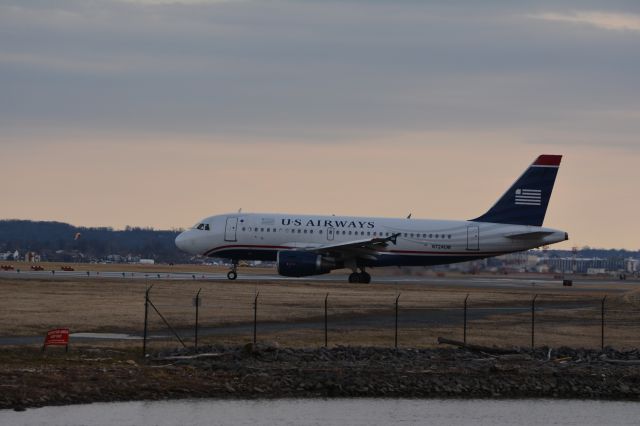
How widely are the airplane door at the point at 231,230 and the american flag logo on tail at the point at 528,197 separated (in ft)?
55.7

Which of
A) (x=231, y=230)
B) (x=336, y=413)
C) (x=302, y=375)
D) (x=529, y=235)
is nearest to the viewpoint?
(x=336, y=413)

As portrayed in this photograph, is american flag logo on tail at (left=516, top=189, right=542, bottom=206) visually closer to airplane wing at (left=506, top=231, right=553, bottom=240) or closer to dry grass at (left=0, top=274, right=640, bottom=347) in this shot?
airplane wing at (left=506, top=231, right=553, bottom=240)

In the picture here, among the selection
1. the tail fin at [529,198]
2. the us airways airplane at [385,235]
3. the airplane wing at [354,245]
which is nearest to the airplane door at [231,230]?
the us airways airplane at [385,235]

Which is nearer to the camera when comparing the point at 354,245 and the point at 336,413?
the point at 336,413

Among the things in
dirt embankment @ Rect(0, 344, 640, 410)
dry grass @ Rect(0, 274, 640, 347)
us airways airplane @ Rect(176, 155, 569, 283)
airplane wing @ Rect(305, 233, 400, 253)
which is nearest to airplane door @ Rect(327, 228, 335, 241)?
us airways airplane @ Rect(176, 155, 569, 283)

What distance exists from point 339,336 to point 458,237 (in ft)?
106

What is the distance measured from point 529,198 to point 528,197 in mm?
85

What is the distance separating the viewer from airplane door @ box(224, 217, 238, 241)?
244 feet

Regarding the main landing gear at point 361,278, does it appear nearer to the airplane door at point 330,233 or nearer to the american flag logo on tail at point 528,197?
the airplane door at point 330,233

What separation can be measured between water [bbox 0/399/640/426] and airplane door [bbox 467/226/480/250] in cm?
4051

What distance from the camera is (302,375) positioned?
3503 centimetres

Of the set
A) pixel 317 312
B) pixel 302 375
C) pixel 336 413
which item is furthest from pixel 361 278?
pixel 336 413

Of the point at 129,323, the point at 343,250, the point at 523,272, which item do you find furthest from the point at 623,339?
the point at 523,272

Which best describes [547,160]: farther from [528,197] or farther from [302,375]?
[302,375]
